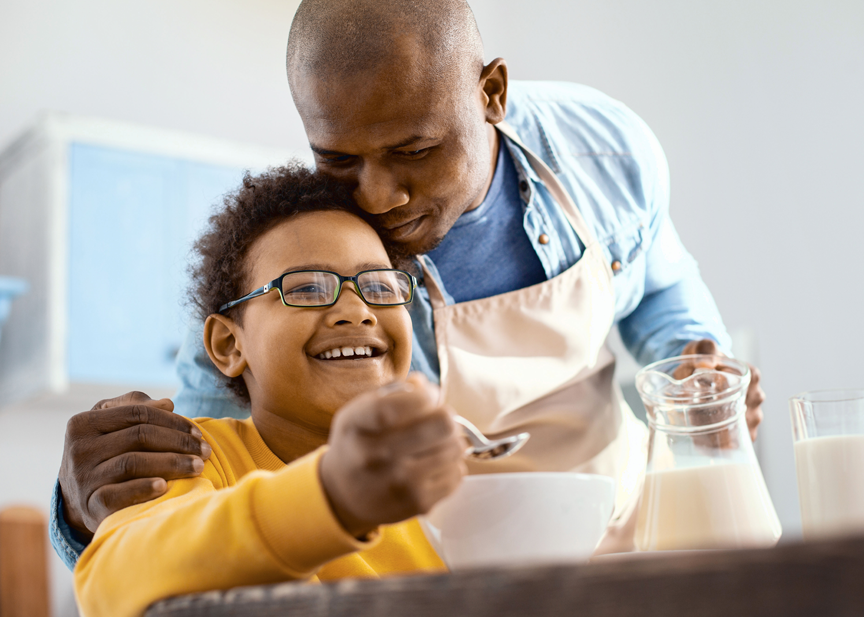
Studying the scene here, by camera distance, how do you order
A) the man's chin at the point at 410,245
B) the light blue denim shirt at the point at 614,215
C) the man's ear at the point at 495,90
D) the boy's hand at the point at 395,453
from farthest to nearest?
the light blue denim shirt at the point at 614,215
the man's ear at the point at 495,90
the man's chin at the point at 410,245
the boy's hand at the point at 395,453

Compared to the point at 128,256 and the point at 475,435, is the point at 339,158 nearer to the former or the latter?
the point at 475,435

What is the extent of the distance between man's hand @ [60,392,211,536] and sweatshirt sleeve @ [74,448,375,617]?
198 millimetres

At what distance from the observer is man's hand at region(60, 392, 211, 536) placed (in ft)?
2.34

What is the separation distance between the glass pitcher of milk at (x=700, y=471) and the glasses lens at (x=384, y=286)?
371 mm

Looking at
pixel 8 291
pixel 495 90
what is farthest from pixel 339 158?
pixel 8 291

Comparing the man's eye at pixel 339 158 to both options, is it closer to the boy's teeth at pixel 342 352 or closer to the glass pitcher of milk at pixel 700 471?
the boy's teeth at pixel 342 352

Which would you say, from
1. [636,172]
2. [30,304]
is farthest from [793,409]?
[30,304]

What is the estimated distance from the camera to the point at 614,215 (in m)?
1.39

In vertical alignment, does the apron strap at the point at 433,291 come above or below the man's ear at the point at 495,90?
below

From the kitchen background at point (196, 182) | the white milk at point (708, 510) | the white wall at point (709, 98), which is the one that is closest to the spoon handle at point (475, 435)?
the white milk at point (708, 510)

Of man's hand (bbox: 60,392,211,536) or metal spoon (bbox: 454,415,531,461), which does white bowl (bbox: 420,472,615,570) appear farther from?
man's hand (bbox: 60,392,211,536)

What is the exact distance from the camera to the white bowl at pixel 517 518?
19.7 inches

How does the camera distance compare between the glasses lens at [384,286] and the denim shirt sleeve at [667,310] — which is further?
the denim shirt sleeve at [667,310]

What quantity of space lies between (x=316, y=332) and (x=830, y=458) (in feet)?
1.71
